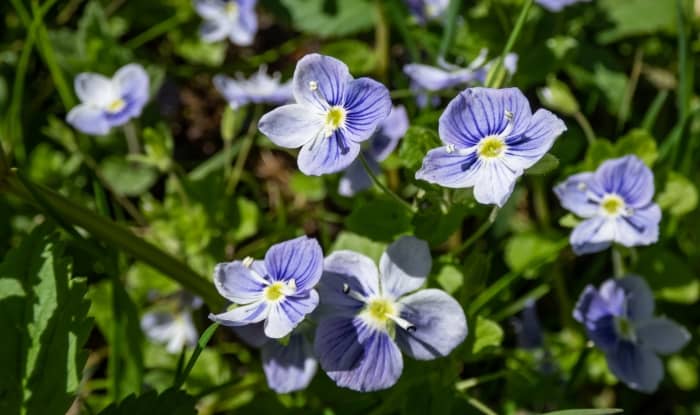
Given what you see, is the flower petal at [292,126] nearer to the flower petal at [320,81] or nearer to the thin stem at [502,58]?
the flower petal at [320,81]

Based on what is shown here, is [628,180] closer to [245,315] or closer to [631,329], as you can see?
[631,329]

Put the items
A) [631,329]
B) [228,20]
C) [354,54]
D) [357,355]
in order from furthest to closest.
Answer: [228,20]
[354,54]
[631,329]
[357,355]

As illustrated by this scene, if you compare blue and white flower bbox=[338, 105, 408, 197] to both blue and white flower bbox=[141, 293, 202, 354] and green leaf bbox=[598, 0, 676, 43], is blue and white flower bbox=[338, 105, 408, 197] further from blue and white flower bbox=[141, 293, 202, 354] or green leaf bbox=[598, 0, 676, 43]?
green leaf bbox=[598, 0, 676, 43]

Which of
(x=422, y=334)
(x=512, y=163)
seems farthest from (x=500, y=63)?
(x=422, y=334)

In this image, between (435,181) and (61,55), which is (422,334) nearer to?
(435,181)

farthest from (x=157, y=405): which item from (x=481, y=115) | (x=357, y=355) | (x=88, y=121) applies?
(x=88, y=121)
